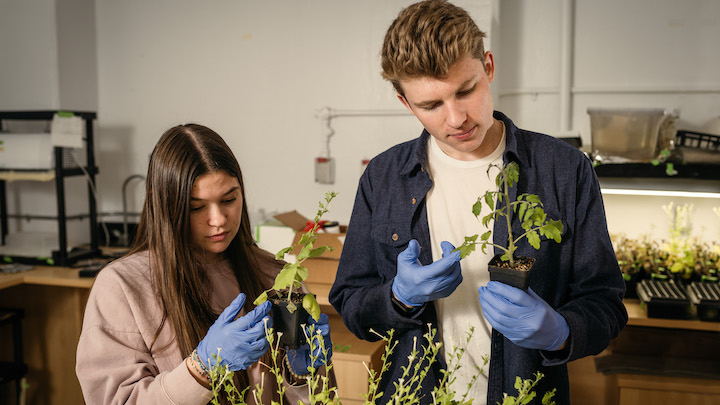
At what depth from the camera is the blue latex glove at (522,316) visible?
1.23 metres

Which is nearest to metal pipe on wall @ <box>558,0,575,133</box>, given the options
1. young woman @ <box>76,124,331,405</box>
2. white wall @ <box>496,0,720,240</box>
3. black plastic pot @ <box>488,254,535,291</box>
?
white wall @ <box>496,0,720,240</box>

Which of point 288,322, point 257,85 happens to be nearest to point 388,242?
point 288,322

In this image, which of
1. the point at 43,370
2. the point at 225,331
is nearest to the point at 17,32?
the point at 43,370

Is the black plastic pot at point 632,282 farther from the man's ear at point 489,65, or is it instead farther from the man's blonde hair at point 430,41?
the man's blonde hair at point 430,41

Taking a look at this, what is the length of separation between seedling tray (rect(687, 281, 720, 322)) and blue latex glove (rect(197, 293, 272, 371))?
2016 millimetres

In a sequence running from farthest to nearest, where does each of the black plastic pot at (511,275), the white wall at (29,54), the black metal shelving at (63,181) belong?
the white wall at (29,54)
the black metal shelving at (63,181)
the black plastic pot at (511,275)

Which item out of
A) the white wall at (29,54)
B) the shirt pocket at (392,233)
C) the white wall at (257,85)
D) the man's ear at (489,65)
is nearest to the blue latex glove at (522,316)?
the shirt pocket at (392,233)

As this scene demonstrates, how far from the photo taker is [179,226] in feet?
4.42

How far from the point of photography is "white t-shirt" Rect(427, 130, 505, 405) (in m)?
1.41

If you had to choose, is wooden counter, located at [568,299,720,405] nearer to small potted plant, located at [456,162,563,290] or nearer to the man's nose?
small potted plant, located at [456,162,563,290]

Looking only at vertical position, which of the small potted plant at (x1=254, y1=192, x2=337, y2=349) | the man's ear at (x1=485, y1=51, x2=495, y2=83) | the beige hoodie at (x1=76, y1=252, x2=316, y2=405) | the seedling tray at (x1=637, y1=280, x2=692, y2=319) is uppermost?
the man's ear at (x1=485, y1=51, x2=495, y2=83)

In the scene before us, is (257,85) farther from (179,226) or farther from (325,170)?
(179,226)

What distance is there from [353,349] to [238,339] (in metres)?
1.64

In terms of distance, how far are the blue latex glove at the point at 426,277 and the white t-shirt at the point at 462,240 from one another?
0.12 m
